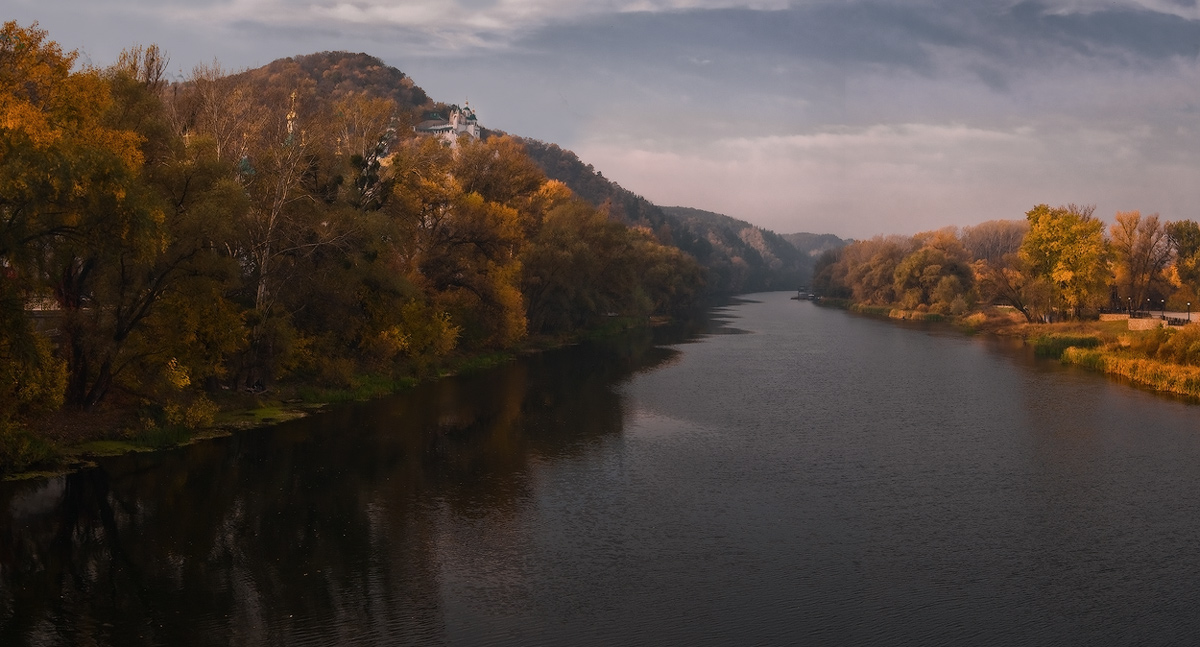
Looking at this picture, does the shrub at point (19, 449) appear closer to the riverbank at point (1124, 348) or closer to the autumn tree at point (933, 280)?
Answer: the riverbank at point (1124, 348)

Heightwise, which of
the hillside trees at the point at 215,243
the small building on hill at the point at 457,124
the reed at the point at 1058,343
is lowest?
the reed at the point at 1058,343

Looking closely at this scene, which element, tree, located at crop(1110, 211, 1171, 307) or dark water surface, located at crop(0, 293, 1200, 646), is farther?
tree, located at crop(1110, 211, 1171, 307)

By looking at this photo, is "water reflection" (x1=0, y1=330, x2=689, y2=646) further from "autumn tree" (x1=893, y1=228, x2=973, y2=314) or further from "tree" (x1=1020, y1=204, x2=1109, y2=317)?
"autumn tree" (x1=893, y1=228, x2=973, y2=314)

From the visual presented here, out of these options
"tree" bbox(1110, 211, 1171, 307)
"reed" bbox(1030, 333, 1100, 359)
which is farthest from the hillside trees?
"tree" bbox(1110, 211, 1171, 307)

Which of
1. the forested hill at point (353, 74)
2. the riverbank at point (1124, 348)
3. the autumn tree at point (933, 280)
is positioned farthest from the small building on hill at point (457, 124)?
the riverbank at point (1124, 348)

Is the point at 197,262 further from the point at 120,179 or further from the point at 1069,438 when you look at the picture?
the point at 1069,438

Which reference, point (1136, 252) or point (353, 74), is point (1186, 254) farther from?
point (353, 74)
